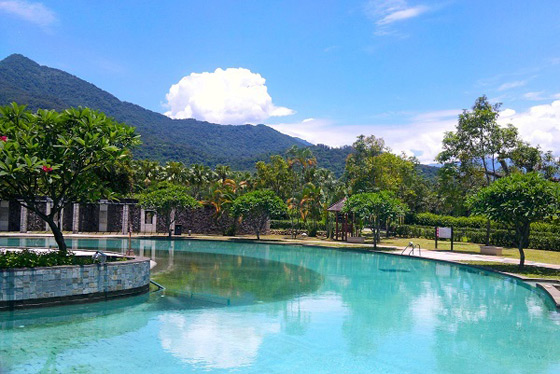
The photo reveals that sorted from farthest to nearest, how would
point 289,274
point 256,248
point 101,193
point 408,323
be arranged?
1. point 256,248
2. point 289,274
3. point 101,193
4. point 408,323

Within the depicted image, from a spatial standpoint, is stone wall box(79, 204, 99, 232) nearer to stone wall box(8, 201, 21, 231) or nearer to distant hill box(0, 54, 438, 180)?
stone wall box(8, 201, 21, 231)

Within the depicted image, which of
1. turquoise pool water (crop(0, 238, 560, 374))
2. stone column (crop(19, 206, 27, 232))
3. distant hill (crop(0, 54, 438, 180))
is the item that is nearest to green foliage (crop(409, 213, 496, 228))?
turquoise pool water (crop(0, 238, 560, 374))

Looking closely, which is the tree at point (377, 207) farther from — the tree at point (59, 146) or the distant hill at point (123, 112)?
the distant hill at point (123, 112)

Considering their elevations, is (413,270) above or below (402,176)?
below

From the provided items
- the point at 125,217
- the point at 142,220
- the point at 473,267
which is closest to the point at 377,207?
the point at 473,267

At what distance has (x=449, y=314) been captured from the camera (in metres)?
13.7

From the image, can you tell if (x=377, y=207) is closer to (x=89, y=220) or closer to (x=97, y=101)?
(x=89, y=220)

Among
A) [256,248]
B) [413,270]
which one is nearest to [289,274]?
[413,270]

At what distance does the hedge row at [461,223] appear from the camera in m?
35.5

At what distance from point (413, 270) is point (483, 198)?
16.3 feet

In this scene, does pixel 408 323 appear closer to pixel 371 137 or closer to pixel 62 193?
pixel 62 193

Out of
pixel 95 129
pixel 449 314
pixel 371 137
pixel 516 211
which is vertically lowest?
pixel 449 314

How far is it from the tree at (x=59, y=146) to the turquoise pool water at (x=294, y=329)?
3.96 m

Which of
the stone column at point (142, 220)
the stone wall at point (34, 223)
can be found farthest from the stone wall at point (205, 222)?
the stone wall at point (34, 223)
